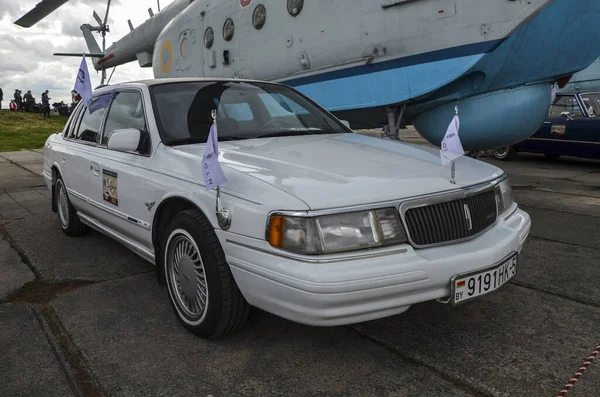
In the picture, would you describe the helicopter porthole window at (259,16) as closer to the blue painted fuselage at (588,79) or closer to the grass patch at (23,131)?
the blue painted fuselage at (588,79)

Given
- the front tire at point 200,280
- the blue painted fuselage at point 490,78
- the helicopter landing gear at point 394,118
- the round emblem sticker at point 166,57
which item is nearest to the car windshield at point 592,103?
the blue painted fuselage at point 490,78

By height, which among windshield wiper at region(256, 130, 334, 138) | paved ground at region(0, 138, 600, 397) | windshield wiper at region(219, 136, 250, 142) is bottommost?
paved ground at region(0, 138, 600, 397)

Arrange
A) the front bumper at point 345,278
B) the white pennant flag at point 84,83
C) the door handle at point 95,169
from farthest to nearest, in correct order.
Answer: the white pennant flag at point 84,83
the door handle at point 95,169
the front bumper at point 345,278

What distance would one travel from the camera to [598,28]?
5.54 metres

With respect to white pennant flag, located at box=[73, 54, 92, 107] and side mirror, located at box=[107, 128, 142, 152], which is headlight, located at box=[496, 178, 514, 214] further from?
white pennant flag, located at box=[73, 54, 92, 107]

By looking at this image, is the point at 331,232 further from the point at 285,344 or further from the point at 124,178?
the point at 124,178

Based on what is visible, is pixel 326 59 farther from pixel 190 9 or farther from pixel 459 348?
pixel 459 348

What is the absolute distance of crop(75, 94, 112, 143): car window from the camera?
13.8 ft

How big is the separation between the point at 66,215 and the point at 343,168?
3.38 metres

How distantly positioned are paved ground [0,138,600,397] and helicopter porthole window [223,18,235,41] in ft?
18.0

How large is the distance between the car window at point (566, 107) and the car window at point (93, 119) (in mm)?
9128

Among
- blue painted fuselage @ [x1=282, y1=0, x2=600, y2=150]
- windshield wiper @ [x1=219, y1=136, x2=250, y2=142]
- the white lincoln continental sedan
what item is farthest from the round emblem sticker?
windshield wiper @ [x1=219, y1=136, x2=250, y2=142]

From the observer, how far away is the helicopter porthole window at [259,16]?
25.2 ft

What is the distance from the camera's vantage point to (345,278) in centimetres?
213
